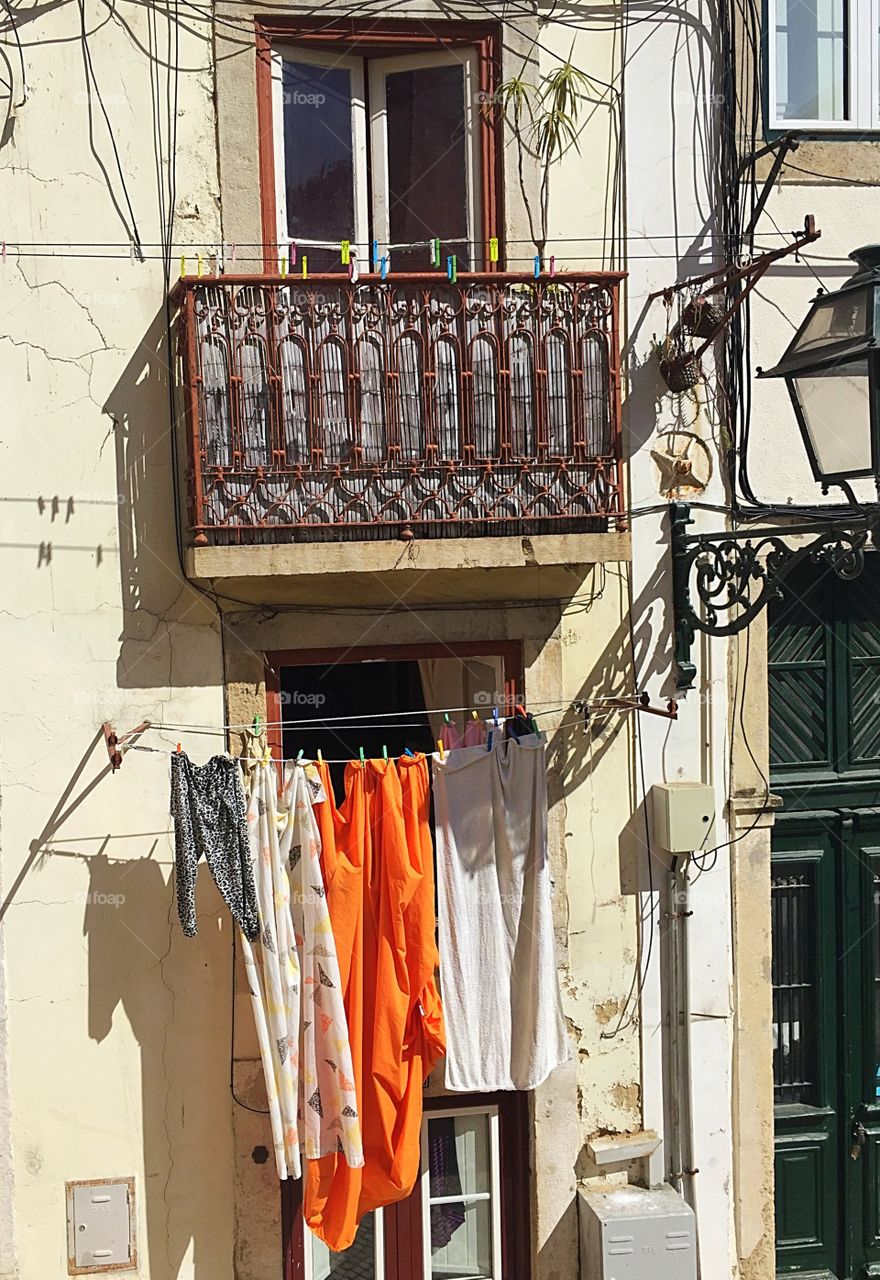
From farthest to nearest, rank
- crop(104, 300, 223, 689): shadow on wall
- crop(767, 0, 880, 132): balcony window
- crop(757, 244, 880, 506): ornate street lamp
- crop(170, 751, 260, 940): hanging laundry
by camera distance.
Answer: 1. crop(767, 0, 880, 132): balcony window
2. crop(104, 300, 223, 689): shadow on wall
3. crop(170, 751, 260, 940): hanging laundry
4. crop(757, 244, 880, 506): ornate street lamp

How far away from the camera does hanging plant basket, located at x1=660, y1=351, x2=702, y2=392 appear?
18.9ft

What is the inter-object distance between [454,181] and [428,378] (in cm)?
117

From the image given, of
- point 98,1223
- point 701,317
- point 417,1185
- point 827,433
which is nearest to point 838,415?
point 827,433

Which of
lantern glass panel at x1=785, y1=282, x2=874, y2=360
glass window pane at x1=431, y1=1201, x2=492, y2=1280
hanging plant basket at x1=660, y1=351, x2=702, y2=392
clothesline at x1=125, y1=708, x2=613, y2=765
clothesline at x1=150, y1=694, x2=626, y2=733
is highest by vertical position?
hanging plant basket at x1=660, y1=351, x2=702, y2=392

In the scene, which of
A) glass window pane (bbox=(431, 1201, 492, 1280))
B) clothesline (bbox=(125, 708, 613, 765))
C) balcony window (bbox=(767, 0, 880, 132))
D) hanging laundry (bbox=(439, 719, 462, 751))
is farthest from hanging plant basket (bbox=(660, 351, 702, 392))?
glass window pane (bbox=(431, 1201, 492, 1280))

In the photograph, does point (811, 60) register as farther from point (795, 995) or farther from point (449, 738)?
point (795, 995)

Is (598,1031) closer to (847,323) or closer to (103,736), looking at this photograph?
(103,736)

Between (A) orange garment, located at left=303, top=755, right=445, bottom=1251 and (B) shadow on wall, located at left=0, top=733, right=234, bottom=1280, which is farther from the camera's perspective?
(B) shadow on wall, located at left=0, top=733, right=234, bottom=1280

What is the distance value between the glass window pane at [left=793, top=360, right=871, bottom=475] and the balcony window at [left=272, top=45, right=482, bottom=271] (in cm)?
179

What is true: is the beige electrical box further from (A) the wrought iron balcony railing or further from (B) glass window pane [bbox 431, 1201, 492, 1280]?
(B) glass window pane [bbox 431, 1201, 492, 1280]

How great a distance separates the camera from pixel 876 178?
19.7 ft

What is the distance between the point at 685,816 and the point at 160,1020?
A: 260cm

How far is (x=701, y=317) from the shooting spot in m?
5.69

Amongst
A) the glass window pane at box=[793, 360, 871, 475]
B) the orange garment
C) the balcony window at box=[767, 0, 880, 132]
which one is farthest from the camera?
the balcony window at box=[767, 0, 880, 132]
